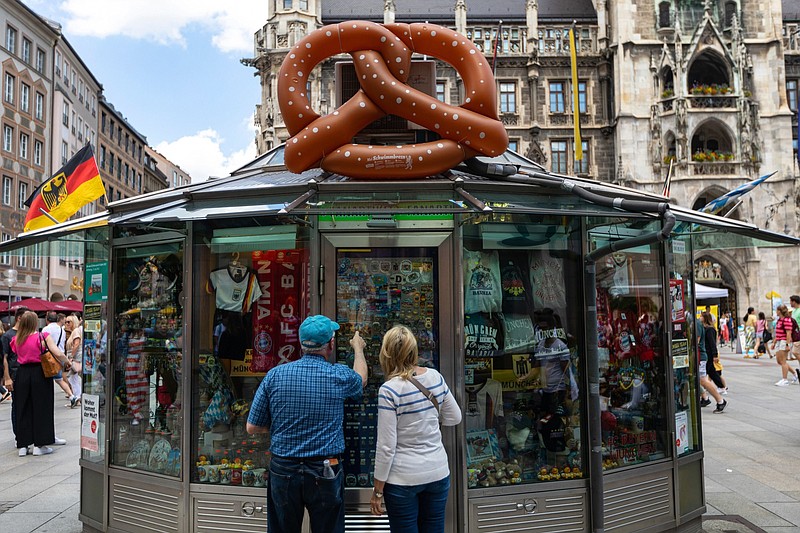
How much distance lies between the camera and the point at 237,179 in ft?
19.9

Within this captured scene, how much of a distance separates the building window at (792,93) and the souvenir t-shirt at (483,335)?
43930 mm

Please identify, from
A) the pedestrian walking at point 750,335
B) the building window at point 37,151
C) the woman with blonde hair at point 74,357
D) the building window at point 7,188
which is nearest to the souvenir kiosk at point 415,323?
the woman with blonde hair at point 74,357

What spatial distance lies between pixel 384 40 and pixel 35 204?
8123 millimetres

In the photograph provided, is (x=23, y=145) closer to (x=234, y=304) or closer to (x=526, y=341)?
(x=234, y=304)

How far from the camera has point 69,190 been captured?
11.3 m

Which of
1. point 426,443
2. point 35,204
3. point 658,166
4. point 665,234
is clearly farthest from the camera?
point 658,166

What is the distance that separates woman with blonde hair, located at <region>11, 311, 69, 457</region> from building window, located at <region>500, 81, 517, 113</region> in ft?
120

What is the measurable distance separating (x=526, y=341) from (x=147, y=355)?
3.18 meters

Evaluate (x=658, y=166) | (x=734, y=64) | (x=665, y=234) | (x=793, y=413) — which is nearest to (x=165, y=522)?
(x=665, y=234)

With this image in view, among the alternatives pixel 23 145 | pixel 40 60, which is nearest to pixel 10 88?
pixel 23 145

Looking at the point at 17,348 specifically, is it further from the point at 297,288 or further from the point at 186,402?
the point at 297,288

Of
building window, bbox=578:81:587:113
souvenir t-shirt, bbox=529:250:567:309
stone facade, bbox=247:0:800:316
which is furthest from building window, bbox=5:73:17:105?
souvenir t-shirt, bbox=529:250:567:309

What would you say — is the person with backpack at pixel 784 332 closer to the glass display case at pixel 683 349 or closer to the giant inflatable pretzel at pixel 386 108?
the glass display case at pixel 683 349

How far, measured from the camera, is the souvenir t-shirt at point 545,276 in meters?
5.59
